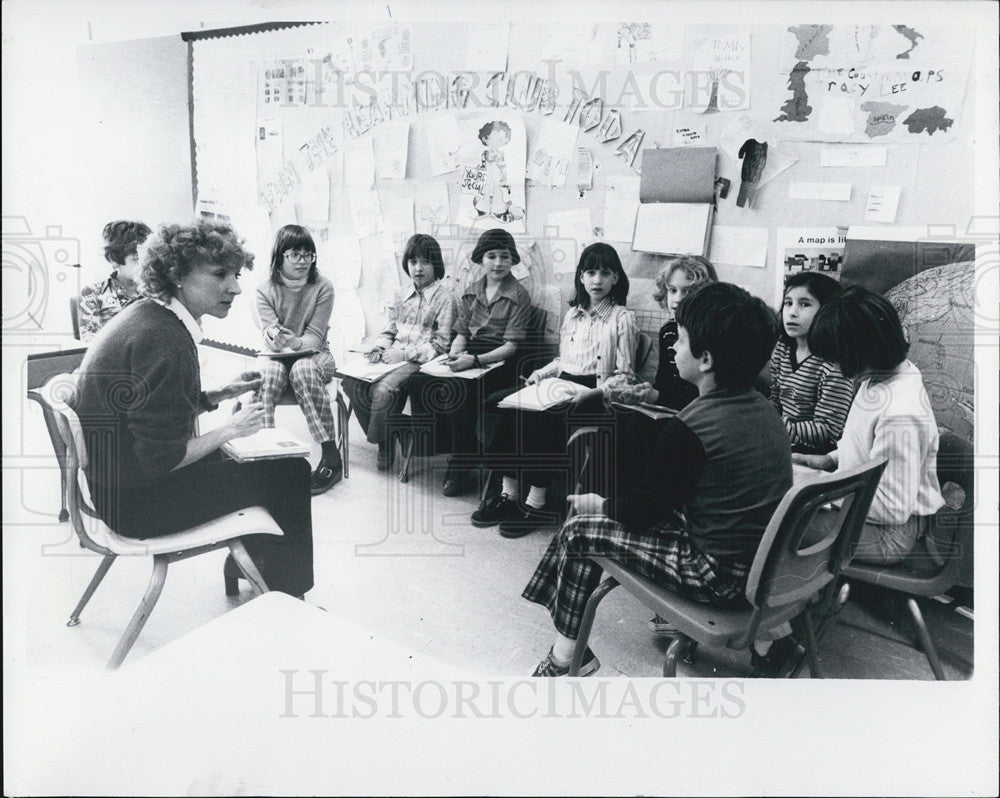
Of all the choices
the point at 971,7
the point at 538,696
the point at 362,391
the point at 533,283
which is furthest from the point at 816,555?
the point at 971,7

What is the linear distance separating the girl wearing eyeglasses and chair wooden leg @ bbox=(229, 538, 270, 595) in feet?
0.61

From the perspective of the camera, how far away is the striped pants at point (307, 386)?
147 cm

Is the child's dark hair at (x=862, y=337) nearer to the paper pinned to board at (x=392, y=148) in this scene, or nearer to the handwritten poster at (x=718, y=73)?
the handwritten poster at (x=718, y=73)

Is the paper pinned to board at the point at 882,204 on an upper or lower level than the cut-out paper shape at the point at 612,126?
lower

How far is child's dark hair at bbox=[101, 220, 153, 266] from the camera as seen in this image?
4.51ft

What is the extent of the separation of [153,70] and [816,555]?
5.30ft

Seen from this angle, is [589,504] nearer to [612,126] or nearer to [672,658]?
[672,658]

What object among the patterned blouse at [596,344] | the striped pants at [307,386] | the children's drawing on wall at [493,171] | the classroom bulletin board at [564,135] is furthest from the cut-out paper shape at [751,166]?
the striped pants at [307,386]

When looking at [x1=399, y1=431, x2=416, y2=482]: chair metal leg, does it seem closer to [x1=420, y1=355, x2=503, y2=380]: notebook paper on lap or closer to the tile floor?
the tile floor

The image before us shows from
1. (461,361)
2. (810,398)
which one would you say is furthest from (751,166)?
(461,361)

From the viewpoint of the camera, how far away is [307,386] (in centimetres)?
149

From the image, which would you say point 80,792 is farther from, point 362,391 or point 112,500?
point 362,391

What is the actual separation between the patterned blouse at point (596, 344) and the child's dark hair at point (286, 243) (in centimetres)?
56

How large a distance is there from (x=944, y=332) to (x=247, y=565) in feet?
4.92
